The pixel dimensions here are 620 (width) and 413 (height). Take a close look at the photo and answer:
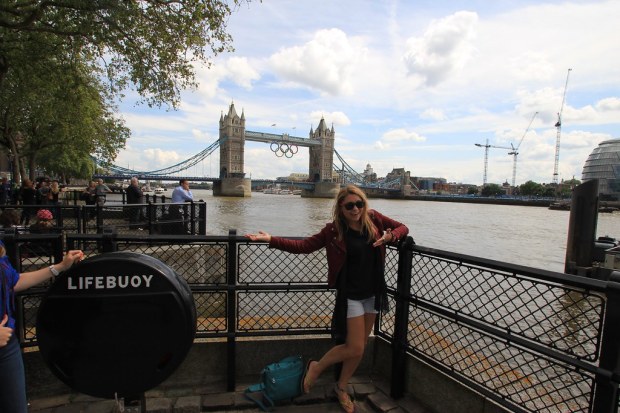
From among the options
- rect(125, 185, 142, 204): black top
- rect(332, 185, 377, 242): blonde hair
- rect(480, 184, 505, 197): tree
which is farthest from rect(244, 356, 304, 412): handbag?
rect(480, 184, 505, 197): tree

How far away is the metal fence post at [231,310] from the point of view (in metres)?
3.05

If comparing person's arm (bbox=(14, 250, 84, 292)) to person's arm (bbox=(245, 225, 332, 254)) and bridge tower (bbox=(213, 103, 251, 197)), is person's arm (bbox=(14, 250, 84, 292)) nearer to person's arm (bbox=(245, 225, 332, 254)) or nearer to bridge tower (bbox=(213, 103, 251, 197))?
person's arm (bbox=(245, 225, 332, 254))

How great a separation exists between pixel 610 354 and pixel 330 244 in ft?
5.56

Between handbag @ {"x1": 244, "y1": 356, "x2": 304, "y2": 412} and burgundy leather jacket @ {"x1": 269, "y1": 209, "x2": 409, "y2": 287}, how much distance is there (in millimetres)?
776

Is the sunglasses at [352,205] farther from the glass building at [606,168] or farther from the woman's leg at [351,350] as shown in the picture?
the glass building at [606,168]

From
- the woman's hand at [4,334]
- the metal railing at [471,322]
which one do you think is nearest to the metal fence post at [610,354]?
the metal railing at [471,322]

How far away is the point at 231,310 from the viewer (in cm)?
312

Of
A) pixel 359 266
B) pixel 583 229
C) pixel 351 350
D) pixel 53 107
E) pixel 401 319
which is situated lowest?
pixel 583 229

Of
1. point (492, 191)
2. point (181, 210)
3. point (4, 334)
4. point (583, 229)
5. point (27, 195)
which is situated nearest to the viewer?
point (4, 334)

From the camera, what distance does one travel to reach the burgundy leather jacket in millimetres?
2805

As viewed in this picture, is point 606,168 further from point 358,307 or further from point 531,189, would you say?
point 358,307

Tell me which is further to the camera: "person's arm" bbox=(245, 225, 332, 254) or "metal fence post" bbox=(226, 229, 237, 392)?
"metal fence post" bbox=(226, 229, 237, 392)

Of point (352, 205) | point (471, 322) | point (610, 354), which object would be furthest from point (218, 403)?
point (610, 354)

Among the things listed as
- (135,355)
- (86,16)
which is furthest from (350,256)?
(86,16)
